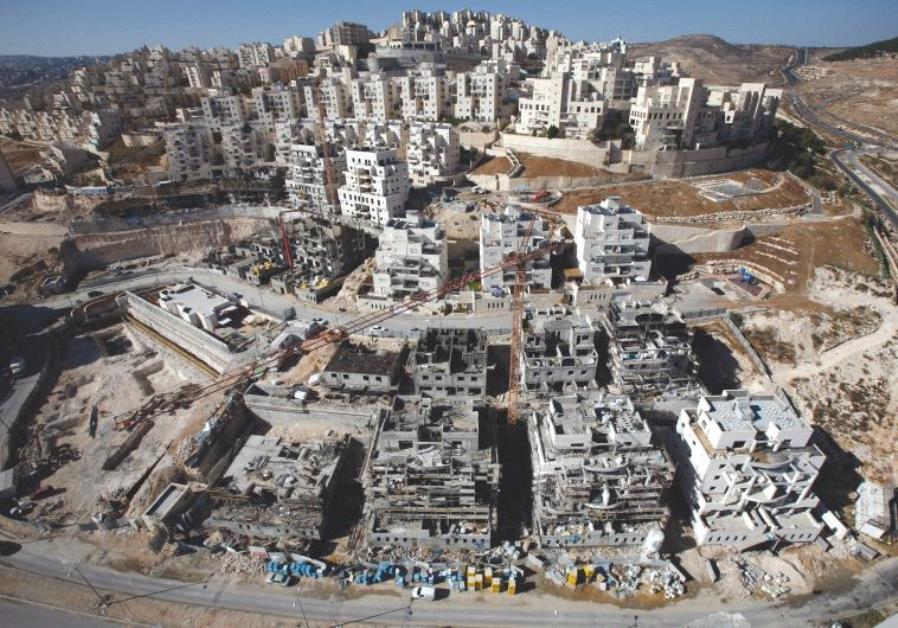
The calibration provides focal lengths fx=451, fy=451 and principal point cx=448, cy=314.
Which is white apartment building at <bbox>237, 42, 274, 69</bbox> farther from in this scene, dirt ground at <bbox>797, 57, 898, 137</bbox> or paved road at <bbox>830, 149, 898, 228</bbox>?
dirt ground at <bbox>797, 57, 898, 137</bbox>

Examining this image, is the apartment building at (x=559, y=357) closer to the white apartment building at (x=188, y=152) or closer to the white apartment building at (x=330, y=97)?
the white apartment building at (x=188, y=152)

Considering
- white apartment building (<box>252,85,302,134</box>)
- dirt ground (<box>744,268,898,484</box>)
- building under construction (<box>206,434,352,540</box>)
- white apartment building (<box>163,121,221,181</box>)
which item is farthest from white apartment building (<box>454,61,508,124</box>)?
building under construction (<box>206,434,352,540</box>)

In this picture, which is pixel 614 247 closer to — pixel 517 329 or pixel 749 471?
pixel 517 329

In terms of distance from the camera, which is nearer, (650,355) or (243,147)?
(650,355)

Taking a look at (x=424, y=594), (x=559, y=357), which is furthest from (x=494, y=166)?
(x=424, y=594)

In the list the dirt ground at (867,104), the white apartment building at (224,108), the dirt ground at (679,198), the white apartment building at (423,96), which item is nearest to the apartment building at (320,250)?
the dirt ground at (679,198)

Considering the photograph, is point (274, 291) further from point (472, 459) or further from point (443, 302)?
point (472, 459)
